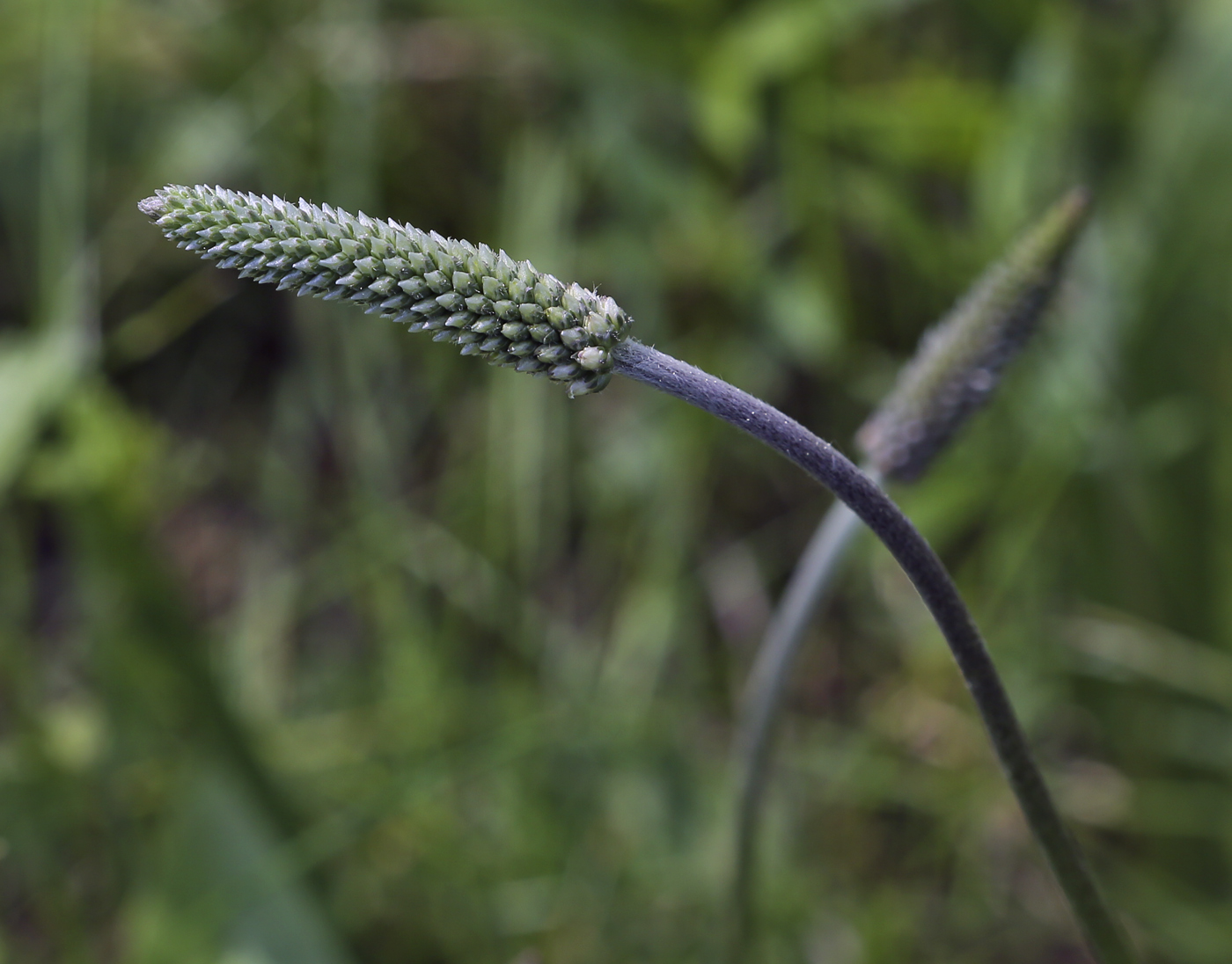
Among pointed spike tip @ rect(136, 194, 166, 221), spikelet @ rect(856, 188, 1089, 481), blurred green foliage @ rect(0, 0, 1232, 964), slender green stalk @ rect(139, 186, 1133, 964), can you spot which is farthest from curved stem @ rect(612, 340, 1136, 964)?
blurred green foliage @ rect(0, 0, 1232, 964)

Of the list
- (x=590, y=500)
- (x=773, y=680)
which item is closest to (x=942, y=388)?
(x=773, y=680)

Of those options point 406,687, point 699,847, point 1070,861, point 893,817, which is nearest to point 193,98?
point 406,687

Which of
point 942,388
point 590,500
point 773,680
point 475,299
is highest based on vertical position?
point 590,500

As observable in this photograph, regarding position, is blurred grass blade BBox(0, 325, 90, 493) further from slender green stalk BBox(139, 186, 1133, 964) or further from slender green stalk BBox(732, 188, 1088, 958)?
slender green stalk BBox(139, 186, 1133, 964)

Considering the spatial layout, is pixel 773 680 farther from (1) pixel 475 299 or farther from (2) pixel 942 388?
(1) pixel 475 299

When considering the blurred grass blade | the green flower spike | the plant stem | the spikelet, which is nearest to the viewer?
the green flower spike

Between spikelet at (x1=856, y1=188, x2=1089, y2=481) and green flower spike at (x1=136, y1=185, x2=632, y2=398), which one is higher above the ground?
spikelet at (x1=856, y1=188, x2=1089, y2=481)

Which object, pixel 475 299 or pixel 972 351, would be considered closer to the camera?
pixel 475 299
